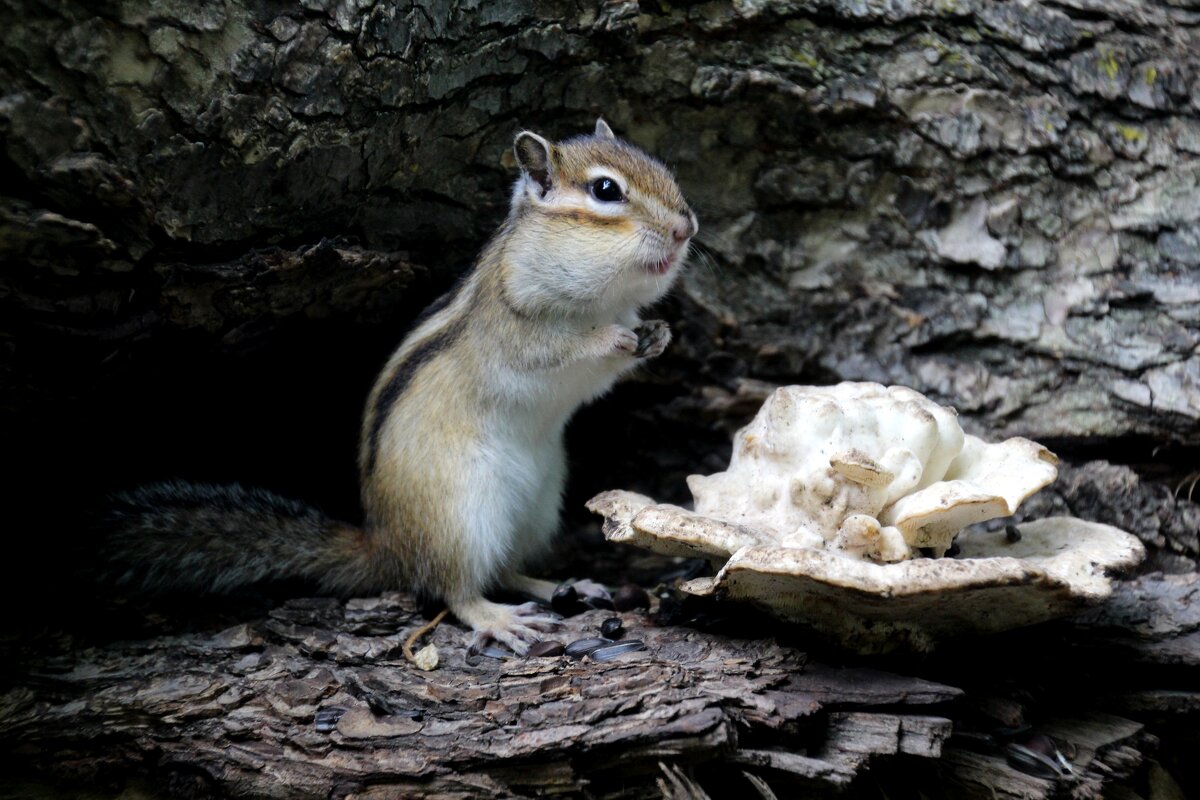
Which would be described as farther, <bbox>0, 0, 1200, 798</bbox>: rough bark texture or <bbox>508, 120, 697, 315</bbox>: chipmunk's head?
<bbox>508, 120, 697, 315</bbox>: chipmunk's head

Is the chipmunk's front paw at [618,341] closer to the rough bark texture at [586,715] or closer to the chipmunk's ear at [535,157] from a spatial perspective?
the chipmunk's ear at [535,157]

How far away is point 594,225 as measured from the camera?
10.8ft

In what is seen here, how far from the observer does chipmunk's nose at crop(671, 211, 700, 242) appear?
323cm

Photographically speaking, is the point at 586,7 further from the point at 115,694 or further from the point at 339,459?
the point at 115,694

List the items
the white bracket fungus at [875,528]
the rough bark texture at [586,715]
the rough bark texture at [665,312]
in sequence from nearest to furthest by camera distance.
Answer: the white bracket fungus at [875,528], the rough bark texture at [586,715], the rough bark texture at [665,312]

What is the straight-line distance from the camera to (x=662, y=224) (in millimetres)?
3229

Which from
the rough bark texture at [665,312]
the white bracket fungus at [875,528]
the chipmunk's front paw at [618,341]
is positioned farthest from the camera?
the chipmunk's front paw at [618,341]

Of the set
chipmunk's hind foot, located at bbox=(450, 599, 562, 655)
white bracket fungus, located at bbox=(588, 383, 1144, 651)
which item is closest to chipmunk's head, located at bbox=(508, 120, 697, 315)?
white bracket fungus, located at bbox=(588, 383, 1144, 651)

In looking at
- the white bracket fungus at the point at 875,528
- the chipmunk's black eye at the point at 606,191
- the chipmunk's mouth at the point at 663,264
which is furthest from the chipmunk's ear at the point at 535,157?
the white bracket fungus at the point at 875,528

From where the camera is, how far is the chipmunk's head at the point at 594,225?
323 cm

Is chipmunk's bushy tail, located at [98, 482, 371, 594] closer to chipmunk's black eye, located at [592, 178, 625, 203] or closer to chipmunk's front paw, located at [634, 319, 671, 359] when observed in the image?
chipmunk's front paw, located at [634, 319, 671, 359]

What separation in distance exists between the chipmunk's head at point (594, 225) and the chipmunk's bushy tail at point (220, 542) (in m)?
1.09

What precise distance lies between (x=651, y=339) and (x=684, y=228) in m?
0.46

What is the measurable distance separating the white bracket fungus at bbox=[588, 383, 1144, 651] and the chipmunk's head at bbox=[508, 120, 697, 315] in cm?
72
